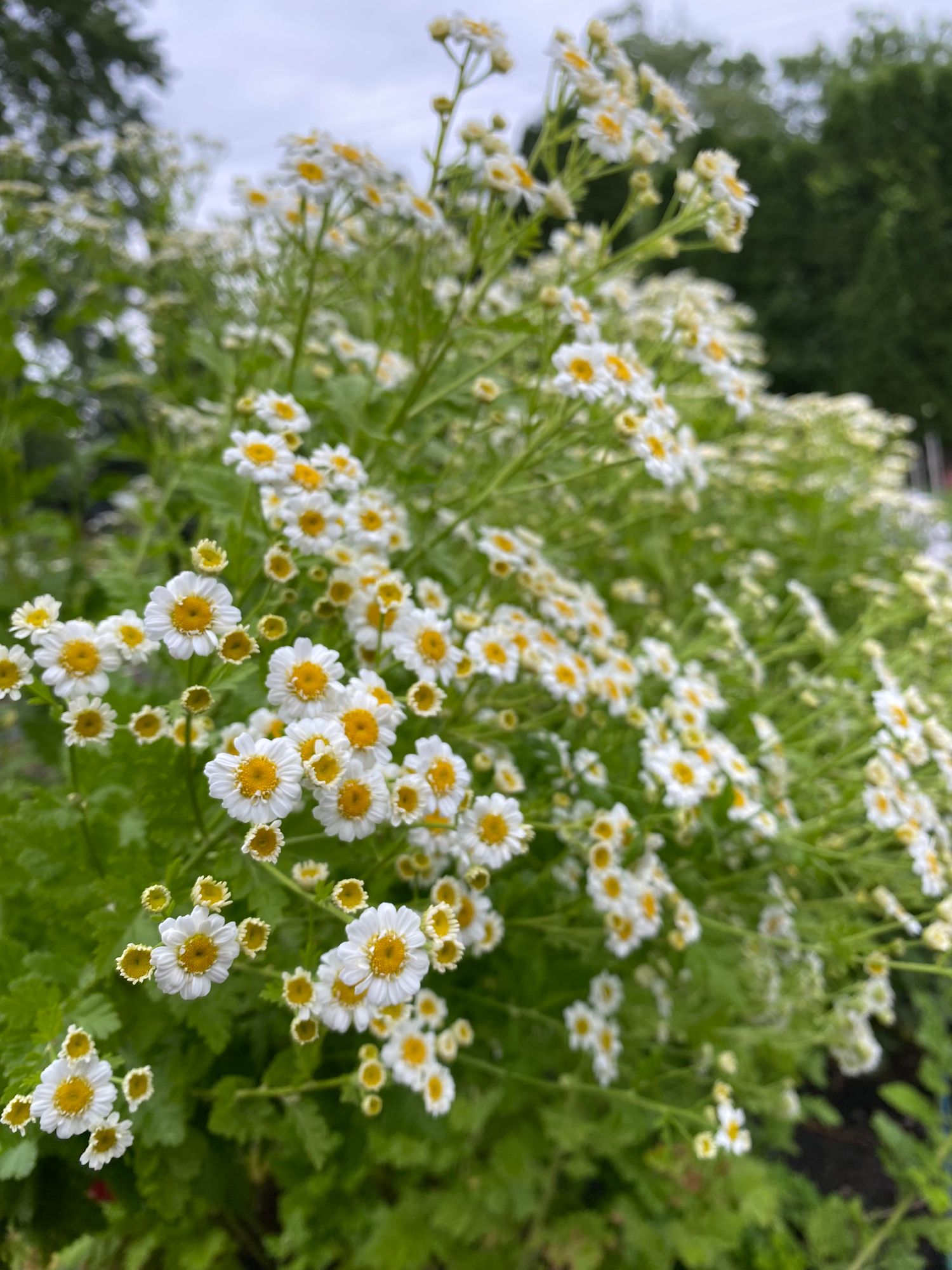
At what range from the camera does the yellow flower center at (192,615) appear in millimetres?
960

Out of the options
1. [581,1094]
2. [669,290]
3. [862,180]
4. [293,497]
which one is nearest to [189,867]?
[293,497]

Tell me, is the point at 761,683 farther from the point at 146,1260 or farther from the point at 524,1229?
the point at 146,1260

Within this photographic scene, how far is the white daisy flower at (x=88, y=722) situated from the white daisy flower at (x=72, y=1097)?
0.34m

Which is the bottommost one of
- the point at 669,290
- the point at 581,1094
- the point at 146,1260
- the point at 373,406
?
the point at 146,1260

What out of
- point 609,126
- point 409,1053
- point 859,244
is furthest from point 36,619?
point 859,244

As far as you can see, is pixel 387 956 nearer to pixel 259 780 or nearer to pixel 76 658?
pixel 259 780

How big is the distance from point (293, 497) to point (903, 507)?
11.9 ft

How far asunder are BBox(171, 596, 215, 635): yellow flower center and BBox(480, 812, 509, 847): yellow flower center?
1.47ft

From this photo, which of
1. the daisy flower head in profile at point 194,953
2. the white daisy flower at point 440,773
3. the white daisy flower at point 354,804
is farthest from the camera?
the white daisy flower at point 440,773

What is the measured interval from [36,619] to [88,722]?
138 mm

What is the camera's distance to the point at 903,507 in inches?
159

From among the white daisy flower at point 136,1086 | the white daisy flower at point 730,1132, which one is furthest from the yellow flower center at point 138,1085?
the white daisy flower at point 730,1132

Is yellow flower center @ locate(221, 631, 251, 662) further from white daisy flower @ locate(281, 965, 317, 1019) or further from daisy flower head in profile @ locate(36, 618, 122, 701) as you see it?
white daisy flower @ locate(281, 965, 317, 1019)

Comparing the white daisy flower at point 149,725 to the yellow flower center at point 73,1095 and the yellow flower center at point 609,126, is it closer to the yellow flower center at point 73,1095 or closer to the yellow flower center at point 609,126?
the yellow flower center at point 73,1095
